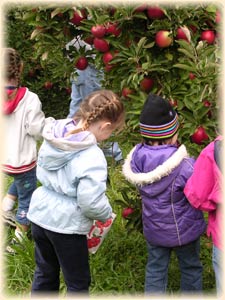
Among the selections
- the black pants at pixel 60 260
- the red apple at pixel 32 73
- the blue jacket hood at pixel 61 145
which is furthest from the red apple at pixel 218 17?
the red apple at pixel 32 73

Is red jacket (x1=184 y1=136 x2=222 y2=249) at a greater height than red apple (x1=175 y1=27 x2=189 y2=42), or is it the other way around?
red apple (x1=175 y1=27 x2=189 y2=42)

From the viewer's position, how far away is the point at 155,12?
2547mm

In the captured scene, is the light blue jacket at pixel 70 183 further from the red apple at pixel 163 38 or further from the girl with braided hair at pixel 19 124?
the girl with braided hair at pixel 19 124

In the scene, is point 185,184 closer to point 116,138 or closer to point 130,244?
point 116,138

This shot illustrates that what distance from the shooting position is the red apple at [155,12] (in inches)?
99.9

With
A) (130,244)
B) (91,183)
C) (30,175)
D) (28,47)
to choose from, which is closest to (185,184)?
(91,183)

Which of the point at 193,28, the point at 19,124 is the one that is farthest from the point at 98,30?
the point at 19,124

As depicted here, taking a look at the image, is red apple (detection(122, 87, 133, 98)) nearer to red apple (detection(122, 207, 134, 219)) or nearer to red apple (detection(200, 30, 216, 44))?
red apple (detection(200, 30, 216, 44))

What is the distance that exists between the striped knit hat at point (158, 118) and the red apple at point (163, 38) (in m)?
0.25

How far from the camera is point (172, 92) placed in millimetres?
2672

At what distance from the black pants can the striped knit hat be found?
1.92ft

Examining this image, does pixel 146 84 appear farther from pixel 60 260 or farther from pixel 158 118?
pixel 60 260

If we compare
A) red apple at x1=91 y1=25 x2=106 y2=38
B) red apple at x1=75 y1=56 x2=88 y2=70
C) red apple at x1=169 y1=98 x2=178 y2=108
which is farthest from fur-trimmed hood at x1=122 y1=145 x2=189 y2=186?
red apple at x1=75 y1=56 x2=88 y2=70

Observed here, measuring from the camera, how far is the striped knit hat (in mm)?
2480
